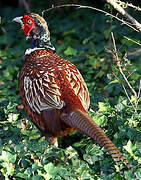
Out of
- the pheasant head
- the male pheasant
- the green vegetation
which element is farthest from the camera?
the pheasant head

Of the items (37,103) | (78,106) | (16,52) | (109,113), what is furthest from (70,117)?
(16,52)

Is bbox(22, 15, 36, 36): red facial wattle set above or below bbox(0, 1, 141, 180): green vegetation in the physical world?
above

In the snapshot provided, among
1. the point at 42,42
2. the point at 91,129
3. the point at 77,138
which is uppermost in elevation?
the point at 42,42

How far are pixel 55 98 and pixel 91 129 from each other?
528mm

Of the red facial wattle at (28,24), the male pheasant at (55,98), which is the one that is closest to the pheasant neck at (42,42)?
the red facial wattle at (28,24)

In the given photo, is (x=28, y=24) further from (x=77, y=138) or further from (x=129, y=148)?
(x=129, y=148)

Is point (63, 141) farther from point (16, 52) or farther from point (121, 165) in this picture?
point (16, 52)

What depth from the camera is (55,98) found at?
368cm

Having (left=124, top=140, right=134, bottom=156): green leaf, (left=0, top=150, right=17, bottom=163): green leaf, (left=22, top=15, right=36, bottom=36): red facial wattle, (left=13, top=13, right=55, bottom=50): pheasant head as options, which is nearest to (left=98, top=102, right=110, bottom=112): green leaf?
(left=124, top=140, right=134, bottom=156): green leaf

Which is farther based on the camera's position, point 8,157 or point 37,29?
point 37,29

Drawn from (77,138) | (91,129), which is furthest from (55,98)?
(77,138)

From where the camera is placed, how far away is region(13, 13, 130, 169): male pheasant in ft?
11.5

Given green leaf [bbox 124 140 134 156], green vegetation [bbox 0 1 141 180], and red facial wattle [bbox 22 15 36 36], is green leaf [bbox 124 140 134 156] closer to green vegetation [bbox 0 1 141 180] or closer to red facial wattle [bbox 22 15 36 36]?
green vegetation [bbox 0 1 141 180]

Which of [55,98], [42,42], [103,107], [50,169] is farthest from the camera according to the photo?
[42,42]
